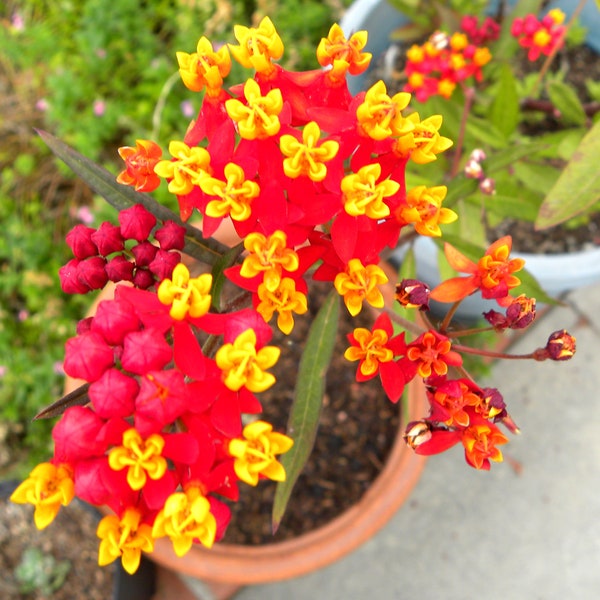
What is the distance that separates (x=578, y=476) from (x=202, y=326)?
174 centimetres

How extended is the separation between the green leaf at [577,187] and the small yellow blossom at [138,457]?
0.67 meters

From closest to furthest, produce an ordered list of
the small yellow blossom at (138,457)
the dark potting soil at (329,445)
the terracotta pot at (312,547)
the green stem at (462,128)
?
the small yellow blossom at (138,457)
the green stem at (462,128)
the terracotta pot at (312,547)
the dark potting soil at (329,445)

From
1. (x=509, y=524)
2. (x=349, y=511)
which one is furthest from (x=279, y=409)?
(x=509, y=524)

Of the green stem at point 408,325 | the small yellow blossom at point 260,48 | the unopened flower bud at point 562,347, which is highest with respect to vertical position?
the small yellow blossom at point 260,48

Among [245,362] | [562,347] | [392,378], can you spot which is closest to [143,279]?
[245,362]

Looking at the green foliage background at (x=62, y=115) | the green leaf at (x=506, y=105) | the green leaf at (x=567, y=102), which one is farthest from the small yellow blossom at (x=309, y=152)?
the green foliage background at (x=62, y=115)

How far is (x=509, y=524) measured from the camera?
2080 millimetres

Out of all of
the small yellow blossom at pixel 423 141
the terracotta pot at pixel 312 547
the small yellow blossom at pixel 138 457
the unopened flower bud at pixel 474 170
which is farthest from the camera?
the terracotta pot at pixel 312 547

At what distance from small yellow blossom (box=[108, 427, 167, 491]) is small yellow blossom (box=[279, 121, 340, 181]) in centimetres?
34

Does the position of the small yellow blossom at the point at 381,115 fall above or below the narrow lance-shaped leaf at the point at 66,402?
above

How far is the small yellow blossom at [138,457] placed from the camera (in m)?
0.68

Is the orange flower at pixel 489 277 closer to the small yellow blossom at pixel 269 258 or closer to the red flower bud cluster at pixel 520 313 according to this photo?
the red flower bud cluster at pixel 520 313

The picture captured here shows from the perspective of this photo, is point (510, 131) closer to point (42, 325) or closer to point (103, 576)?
point (42, 325)

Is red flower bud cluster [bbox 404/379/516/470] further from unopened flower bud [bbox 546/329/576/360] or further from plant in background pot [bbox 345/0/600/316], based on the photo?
plant in background pot [bbox 345/0/600/316]
